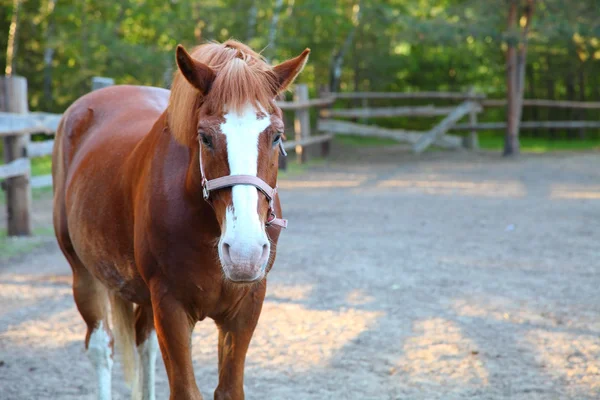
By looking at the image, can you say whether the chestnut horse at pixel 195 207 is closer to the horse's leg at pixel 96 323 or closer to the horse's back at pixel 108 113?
the horse's leg at pixel 96 323

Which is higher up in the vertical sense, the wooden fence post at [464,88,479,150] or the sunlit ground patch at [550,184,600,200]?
the wooden fence post at [464,88,479,150]

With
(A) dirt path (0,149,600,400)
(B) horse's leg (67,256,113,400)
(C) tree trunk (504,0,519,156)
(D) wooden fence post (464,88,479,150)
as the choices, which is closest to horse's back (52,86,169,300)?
(B) horse's leg (67,256,113,400)

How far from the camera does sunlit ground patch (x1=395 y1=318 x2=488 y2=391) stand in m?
3.46

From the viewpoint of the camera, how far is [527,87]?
24.4 meters

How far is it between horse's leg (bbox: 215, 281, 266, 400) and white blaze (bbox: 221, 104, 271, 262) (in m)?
0.53

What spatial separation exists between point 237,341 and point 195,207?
50 centimetres

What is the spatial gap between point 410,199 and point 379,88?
49.4 feet

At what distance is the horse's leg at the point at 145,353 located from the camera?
10.6 ft

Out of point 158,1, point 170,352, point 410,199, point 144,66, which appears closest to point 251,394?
point 170,352

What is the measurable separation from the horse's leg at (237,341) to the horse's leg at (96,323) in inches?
→ 36.8

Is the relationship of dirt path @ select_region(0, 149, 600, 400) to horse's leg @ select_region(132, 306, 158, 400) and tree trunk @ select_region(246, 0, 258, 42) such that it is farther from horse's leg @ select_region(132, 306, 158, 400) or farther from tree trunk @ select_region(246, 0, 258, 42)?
tree trunk @ select_region(246, 0, 258, 42)

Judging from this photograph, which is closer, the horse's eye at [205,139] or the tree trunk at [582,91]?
the horse's eye at [205,139]

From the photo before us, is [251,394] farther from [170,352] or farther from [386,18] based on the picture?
[386,18]

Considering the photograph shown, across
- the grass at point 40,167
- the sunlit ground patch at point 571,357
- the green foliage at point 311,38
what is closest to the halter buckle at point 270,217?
the sunlit ground patch at point 571,357
